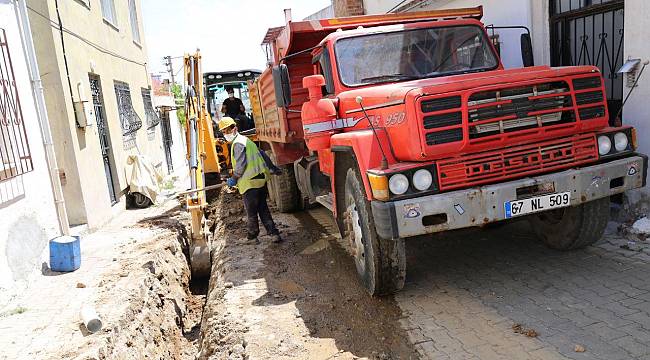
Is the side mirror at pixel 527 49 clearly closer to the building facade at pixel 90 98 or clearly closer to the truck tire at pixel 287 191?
the truck tire at pixel 287 191

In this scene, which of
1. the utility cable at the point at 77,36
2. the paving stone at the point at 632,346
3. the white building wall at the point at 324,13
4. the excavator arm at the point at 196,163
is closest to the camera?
the paving stone at the point at 632,346

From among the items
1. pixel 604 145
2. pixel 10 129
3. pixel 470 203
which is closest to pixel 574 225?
pixel 604 145

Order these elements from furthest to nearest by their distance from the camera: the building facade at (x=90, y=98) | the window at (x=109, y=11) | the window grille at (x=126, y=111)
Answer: the window at (x=109, y=11)
the window grille at (x=126, y=111)
the building facade at (x=90, y=98)

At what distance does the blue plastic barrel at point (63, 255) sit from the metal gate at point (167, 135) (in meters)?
11.0

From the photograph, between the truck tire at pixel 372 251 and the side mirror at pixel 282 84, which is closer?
the truck tire at pixel 372 251

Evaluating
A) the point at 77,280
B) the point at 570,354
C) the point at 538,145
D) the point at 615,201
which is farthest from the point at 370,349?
the point at 77,280

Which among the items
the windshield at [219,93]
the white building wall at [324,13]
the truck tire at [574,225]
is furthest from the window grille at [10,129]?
the white building wall at [324,13]

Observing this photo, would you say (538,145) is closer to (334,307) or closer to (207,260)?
(334,307)

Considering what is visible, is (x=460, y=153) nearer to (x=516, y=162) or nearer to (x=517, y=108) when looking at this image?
(x=516, y=162)

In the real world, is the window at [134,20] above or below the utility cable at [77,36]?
above

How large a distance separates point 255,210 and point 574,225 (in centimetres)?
391

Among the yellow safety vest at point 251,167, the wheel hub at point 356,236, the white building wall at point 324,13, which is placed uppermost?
the white building wall at point 324,13

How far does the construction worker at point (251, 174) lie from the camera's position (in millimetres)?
6398

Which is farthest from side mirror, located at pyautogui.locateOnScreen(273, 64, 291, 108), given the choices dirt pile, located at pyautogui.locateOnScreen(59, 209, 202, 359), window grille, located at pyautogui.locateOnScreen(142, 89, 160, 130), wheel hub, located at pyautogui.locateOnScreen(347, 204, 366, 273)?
window grille, located at pyautogui.locateOnScreen(142, 89, 160, 130)
